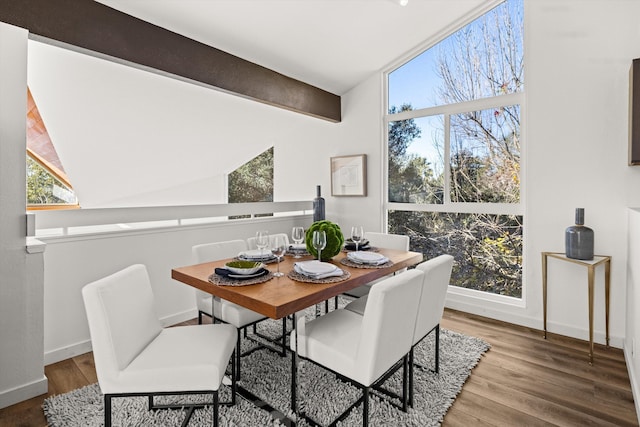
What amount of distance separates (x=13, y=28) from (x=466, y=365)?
3.46 m

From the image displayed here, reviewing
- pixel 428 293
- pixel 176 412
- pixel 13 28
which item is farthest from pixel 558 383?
pixel 13 28

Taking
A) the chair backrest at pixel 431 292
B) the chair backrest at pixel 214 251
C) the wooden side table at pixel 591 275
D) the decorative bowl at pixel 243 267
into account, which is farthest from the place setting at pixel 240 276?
the wooden side table at pixel 591 275

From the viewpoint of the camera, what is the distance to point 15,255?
204 cm

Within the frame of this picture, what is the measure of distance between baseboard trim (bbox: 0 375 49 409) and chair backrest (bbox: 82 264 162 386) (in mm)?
957

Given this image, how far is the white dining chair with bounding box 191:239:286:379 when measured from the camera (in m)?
2.22

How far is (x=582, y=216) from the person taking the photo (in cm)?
269

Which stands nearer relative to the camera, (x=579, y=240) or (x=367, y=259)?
(x=367, y=259)

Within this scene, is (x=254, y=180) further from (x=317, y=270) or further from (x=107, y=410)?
(x=107, y=410)

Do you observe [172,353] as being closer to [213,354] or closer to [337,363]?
[213,354]

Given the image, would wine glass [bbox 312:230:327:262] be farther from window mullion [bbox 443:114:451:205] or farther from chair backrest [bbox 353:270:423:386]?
window mullion [bbox 443:114:451:205]

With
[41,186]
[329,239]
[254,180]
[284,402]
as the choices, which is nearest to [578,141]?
[329,239]

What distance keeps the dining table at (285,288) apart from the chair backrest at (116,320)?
288 mm

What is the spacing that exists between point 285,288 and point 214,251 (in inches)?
41.8

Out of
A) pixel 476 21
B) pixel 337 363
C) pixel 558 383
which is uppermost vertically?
pixel 476 21
